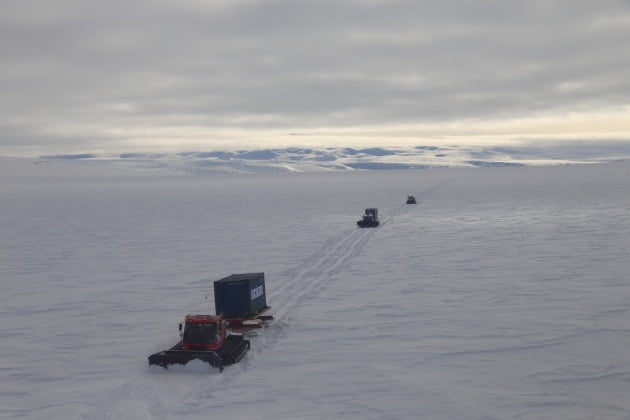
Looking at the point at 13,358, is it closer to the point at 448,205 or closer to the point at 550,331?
the point at 550,331

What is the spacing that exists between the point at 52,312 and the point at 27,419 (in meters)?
9.04

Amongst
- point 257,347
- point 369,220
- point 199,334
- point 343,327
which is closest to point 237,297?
point 257,347

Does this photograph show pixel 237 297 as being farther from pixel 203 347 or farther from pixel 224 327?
pixel 203 347

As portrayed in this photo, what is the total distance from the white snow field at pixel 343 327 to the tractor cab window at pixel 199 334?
2.59 ft

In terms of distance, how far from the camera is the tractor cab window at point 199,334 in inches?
610

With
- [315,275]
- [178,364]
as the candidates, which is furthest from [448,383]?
[315,275]

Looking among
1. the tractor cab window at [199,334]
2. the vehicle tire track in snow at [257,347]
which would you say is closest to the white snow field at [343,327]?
the vehicle tire track in snow at [257,347]

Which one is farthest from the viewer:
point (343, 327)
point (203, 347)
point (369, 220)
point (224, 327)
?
point (369, 220)

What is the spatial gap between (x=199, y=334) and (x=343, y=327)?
474cm

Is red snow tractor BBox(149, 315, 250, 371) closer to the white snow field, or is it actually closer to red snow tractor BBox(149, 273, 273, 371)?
red snow tractor BBox(149, 273, 273, 371)

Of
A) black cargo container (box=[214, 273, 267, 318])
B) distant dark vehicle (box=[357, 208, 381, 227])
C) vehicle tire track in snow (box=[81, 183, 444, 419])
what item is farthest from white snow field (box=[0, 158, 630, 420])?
distant dark vehicle (box=[357, 208, 381, 227])

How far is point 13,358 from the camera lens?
16.4 meters

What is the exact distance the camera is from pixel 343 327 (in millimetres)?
18453

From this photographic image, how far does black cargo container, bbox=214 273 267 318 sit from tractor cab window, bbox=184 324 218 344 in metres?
2.42
